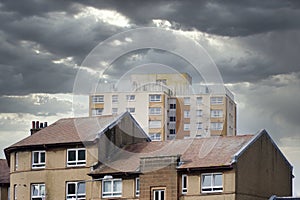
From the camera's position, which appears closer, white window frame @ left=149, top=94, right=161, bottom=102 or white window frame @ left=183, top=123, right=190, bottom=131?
white window frame @ left=183, top=123, right=190, bottom=131

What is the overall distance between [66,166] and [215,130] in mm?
70387

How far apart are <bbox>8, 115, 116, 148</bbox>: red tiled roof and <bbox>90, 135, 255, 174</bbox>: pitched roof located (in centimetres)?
328

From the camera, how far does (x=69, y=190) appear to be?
287ft

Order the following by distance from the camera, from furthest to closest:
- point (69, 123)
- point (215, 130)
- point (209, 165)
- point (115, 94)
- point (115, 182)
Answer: point (215, 130)
point (115, 94)
point (69, 123)
point (115, 182)
point (209, 165)

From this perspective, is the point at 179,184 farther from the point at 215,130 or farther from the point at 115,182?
the point at 215,130

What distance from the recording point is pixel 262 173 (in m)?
84.1

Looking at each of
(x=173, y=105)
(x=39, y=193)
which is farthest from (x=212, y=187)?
(x=173, y=105)

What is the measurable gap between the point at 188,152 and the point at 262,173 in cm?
690

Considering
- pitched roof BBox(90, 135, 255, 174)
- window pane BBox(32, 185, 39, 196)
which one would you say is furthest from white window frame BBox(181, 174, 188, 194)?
window pane BBox(32, 185, 39, 196)

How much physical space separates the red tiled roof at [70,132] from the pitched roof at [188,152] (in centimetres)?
328

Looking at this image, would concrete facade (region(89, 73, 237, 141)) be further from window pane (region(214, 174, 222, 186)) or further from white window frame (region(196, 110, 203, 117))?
window pane (region(214, 174, 222, 186))

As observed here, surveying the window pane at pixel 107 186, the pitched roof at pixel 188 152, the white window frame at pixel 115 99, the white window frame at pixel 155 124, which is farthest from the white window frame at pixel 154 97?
the window pane at pixel 107 186

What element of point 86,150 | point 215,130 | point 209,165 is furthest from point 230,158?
point 215,130

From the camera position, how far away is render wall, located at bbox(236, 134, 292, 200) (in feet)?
264
